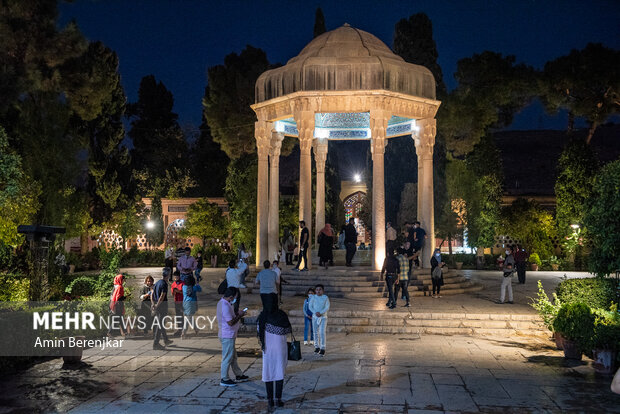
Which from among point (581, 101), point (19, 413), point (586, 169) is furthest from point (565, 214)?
point (19, 413)

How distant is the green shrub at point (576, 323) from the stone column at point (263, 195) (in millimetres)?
10855

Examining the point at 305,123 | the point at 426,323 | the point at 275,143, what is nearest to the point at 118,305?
the point at 426,323

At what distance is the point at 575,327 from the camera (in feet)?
30.3

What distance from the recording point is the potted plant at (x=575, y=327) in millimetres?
9106

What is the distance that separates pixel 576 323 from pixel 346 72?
10.3 metres

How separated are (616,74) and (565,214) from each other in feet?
23.9

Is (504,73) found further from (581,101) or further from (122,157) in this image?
(122,157)

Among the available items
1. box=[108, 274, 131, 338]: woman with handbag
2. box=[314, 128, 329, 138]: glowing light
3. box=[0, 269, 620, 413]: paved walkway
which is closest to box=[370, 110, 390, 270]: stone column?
box=[314, 128, 329, 138]: glowing light

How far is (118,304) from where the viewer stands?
11.5 m

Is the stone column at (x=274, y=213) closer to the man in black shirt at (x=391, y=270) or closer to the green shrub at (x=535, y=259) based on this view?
the man in black shirt at (x=391, y=270)

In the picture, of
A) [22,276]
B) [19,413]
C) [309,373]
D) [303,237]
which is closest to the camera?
[19,413]

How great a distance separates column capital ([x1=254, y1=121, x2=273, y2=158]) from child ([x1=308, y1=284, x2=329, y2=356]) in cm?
1006

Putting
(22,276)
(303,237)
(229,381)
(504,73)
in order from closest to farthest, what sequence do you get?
(229,381), (22,276), (303,237), (504,73)

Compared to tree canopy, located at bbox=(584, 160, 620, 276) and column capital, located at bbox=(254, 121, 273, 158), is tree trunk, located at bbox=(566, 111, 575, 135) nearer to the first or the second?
column capital, located at bbox=(254, 121, 273, 158)
